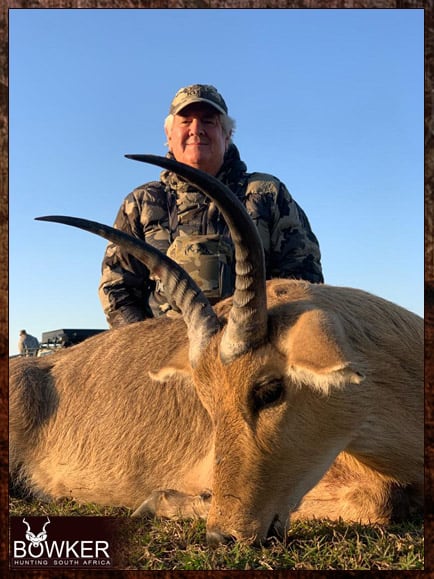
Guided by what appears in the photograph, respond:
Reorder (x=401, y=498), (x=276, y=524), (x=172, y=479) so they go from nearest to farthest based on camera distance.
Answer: (x=276, y=524) → (x=401, y=498) → (x=172, y=479)

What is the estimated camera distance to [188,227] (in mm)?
7961

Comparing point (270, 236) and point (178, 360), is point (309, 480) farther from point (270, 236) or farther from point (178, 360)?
point (270, 236)

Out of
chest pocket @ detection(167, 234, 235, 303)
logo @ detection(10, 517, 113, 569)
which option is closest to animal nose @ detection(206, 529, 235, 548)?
logo @ detection(10, 517, 113, 569)

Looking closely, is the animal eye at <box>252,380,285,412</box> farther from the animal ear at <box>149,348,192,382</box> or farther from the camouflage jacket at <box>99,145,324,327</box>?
the camouflage jacket at <box>99,145,324,327</box>

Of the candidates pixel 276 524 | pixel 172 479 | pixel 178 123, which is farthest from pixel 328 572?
pixel 178 123

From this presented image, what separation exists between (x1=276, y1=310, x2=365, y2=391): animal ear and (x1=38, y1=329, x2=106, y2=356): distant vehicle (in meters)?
4.69

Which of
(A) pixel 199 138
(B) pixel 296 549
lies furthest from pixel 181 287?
(A) pixel 199 138

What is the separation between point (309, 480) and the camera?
4.38 meters

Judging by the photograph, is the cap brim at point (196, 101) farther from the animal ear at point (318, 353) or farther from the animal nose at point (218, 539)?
the animal nose at point (218, 539)

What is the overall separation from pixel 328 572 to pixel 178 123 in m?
5.81

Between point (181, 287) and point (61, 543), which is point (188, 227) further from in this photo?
point (61, 543)

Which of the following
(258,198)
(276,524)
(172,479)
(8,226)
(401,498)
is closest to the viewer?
(8,226)

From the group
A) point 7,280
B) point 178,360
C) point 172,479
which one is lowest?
point 172,479

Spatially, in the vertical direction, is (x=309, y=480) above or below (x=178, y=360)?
below
